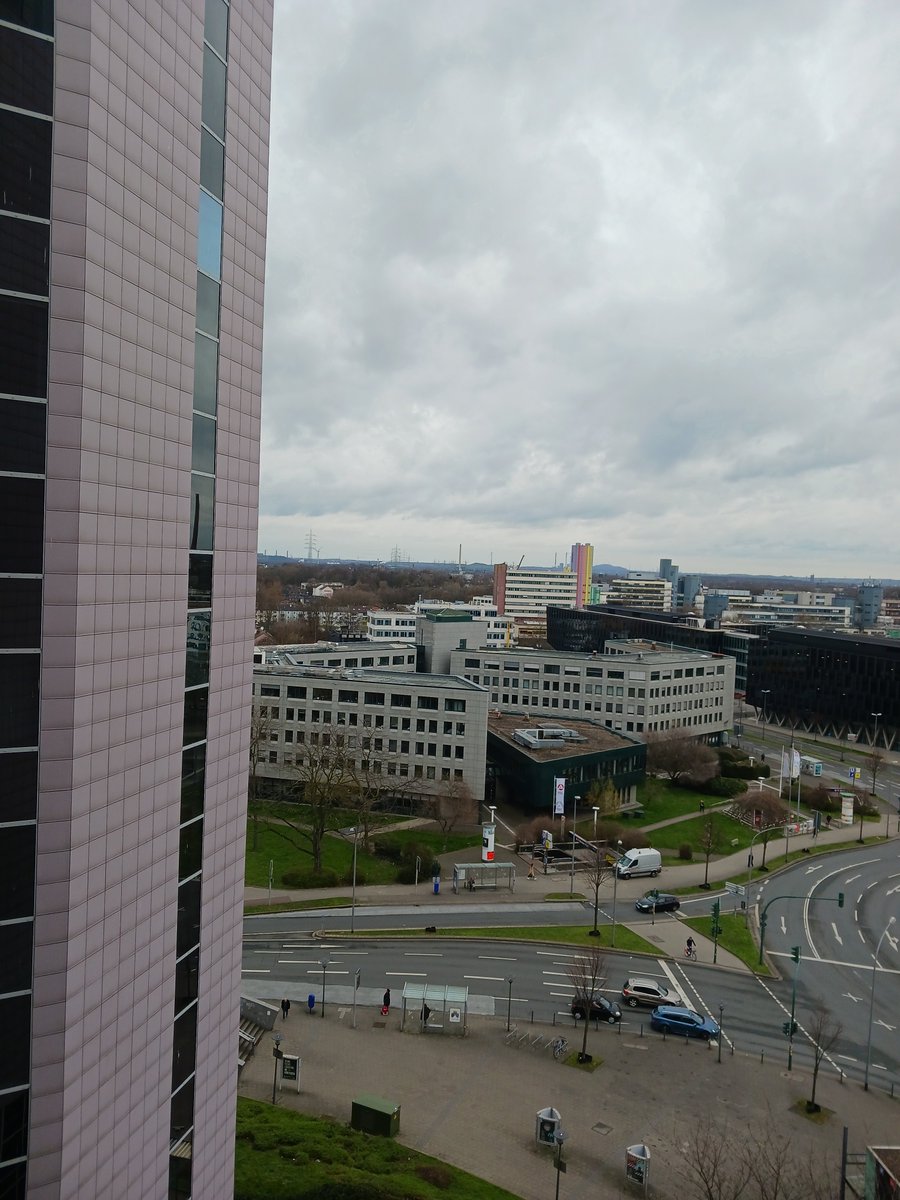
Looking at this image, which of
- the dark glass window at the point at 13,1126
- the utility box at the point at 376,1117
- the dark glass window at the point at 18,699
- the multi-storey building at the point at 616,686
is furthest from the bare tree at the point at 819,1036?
the multi-storey building at the point at 616,686

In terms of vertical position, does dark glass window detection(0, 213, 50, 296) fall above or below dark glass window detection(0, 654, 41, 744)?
above

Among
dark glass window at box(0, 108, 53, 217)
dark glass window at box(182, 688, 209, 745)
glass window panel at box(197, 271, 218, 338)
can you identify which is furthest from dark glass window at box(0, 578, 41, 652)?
glass window panel at box(197, 271, 218, 338)

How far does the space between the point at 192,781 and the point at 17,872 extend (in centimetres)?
567

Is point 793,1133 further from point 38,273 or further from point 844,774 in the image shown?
point 844,774

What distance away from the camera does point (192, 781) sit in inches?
738

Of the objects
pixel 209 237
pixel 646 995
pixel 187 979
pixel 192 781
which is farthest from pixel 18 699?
pixel 646 995

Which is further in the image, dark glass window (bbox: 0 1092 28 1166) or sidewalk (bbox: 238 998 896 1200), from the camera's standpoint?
sidewalk (bbox: 238 998 896 1200)

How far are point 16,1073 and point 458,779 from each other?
5621 centimetres

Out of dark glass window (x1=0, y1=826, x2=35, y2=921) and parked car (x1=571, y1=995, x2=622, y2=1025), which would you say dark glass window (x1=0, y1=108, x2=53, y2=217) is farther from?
parked car (x1=571, y1=995, x2=622, y2=1025)

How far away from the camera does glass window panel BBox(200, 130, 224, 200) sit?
58.5ft

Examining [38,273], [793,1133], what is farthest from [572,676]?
[38,273]

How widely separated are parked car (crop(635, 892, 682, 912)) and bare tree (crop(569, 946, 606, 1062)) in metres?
11.0

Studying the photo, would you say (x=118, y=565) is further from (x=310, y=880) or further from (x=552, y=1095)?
(x=310, y=880)

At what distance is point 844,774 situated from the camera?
3634 inches
